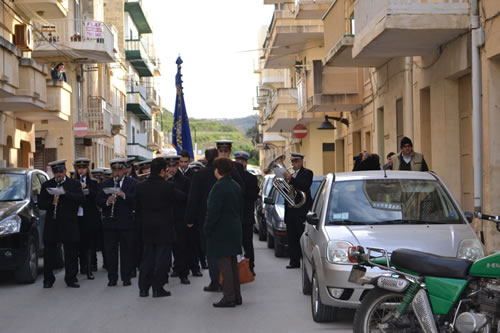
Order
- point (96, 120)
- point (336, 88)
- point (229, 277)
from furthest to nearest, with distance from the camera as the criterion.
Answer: point (96, 120)
point (336, 88)
point (229, 277)

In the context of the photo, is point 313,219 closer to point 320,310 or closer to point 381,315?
point 320,310

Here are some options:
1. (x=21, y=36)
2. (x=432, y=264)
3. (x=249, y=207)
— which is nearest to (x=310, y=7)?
(x=21, y=36)

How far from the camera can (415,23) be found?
15.4 metres

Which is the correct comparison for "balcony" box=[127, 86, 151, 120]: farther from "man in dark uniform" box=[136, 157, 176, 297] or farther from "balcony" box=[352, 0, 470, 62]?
"man in dark uniform" box=[136, 157, 176, 297]

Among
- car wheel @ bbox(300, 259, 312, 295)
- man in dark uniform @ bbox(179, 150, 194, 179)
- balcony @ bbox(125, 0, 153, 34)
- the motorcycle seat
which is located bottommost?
car wheel @ bbox(300, 259, 312, 295)

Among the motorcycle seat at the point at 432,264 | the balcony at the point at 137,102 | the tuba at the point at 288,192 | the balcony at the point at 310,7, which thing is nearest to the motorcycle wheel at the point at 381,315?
the motorcycle seat at the point at 432,264

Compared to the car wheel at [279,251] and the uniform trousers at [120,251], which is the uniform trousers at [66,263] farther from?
the car wheel at [279,251]

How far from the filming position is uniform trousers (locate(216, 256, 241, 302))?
9.92 metres

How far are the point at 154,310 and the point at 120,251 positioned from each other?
8.18ft

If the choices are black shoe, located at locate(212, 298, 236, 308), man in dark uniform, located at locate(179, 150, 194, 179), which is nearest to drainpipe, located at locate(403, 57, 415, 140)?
man in dark uniform, located at locate(179, 150, 194, 179)

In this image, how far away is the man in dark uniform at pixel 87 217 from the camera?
517 inches

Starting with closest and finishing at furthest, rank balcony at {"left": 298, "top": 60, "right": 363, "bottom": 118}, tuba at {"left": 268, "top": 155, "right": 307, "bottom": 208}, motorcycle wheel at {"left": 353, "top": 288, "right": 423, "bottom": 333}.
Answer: motorcycle wheel at {"left": 353, "top": 288, "right": 423, "bottom": 333}, tuba at {"left": 268, "top": 155, "right": 307, "bottom": 208}, balcony at {"left": 298, "top": 60, "right": 363, "bottom": 118}

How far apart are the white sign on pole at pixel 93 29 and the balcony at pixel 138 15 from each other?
2611 cm

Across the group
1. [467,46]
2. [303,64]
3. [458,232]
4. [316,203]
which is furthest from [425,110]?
→ [303,64]
